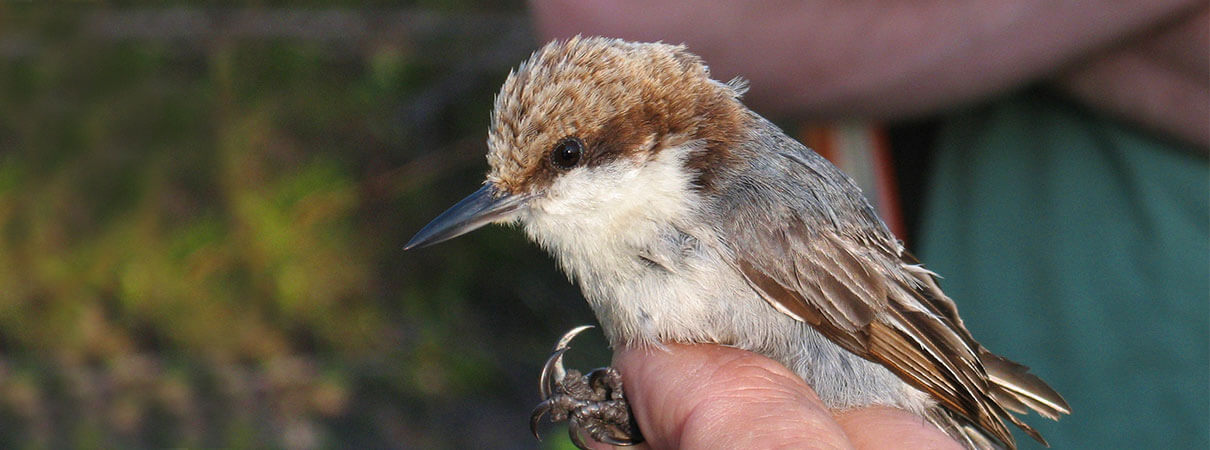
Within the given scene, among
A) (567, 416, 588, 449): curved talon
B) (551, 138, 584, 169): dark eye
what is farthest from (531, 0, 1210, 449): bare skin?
(551, 138, 584, 169): dark eye

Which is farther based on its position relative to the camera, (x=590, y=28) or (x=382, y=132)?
(x=382, y=132)

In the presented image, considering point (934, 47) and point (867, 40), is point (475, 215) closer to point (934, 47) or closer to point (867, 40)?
point (867, 40)

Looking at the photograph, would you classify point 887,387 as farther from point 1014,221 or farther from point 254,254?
point 254,254

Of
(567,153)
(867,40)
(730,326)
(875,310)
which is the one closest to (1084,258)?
(867,40)

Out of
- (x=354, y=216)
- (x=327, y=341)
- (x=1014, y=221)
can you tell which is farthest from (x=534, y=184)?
(x=327, y=341)

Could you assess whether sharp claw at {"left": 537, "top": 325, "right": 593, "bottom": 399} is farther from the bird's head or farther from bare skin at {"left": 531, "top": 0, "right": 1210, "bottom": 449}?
the bird's head

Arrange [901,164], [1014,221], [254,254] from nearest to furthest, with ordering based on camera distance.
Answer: [1014,221] < [901,164] < [254,254]
